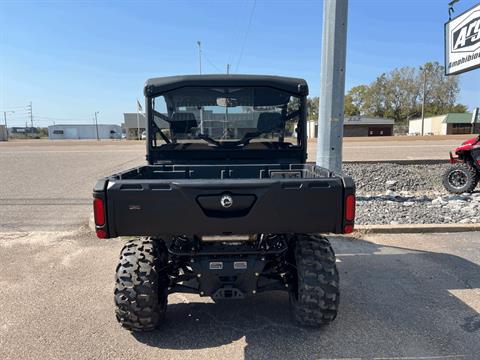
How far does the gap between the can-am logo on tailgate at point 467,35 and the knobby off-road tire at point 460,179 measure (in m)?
3.20

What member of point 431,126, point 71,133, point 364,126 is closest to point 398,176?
point 364,126

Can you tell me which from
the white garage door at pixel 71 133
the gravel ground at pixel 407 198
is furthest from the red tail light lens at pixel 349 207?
the white garage door at pixel 71 133

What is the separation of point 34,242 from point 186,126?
137 inches

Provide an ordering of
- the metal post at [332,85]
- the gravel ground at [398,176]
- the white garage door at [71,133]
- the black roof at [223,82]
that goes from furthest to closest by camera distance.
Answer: the white garage door at [71,133], the gravel ground at [398,176], the metal post at [332,85], the black roof at [223,82]

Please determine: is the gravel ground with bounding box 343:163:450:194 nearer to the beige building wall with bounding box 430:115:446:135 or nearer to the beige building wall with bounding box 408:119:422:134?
the beige building wall with bounding box 430:115:446:135

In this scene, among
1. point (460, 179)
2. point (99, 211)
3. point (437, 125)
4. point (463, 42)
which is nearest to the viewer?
point (99, 211)

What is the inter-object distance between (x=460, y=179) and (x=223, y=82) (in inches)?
322

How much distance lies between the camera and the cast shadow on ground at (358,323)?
2.97m

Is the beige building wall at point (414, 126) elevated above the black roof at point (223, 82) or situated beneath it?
elevated above

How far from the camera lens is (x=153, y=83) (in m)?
4.03

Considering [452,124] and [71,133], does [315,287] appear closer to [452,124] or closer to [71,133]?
[452,124]

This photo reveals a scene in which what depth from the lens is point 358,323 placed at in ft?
11.0

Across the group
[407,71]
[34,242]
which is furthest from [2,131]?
[407,71]

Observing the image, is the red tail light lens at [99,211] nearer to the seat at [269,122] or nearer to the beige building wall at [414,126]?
the seat at [269,122]
